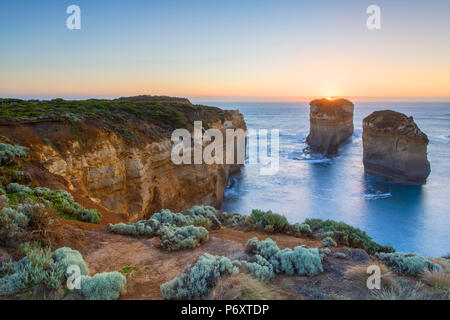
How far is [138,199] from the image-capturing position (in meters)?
12.2

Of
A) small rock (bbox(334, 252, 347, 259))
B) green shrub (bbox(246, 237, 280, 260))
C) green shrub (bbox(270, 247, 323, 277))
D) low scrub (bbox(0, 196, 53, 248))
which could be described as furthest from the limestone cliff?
small rock (bbox(334, 252, 347, 259))

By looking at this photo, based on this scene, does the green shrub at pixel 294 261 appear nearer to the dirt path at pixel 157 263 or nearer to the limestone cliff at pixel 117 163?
the dirt path at pixel 157 263

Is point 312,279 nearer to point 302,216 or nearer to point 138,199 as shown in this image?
point 138,199

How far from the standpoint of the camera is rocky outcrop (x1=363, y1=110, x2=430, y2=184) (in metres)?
23.1

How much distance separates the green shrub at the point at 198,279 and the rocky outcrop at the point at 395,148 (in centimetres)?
2544

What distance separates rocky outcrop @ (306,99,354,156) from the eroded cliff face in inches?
1072

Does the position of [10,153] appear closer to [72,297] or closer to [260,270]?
[72,297]

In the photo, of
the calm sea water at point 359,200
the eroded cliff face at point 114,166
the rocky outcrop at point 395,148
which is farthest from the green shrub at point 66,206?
the rocky outcrop at point 395,148

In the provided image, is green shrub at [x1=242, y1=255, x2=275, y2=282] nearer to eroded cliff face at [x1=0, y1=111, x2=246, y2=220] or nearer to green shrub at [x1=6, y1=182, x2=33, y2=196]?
green shrub at [x1=6, y1=182, x2=33, y2=196]

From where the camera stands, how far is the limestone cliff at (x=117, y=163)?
9461 mm

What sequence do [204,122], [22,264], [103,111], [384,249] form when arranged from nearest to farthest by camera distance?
[22,264] → [384,249] → [103,111] → [204,122]

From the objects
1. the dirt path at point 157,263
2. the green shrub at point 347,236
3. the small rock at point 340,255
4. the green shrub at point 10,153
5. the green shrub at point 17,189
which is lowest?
the green shrub at point 347,236
